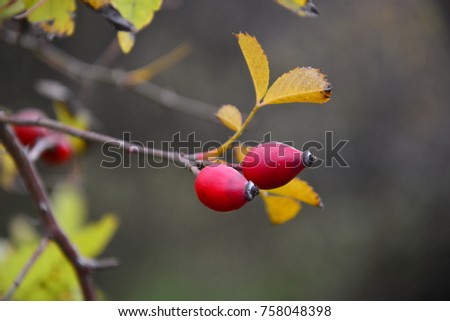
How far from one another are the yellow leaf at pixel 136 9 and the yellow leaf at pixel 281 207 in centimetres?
25

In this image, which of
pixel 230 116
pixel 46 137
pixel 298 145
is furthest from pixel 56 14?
pixel 298 145

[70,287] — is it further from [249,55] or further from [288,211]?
[249,55]

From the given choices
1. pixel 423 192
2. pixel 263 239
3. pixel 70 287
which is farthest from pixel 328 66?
pixel 70 287

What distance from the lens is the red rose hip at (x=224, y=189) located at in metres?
0.51

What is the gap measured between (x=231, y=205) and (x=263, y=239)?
108 inches

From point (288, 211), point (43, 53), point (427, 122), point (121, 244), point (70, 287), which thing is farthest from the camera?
point (121, 244)

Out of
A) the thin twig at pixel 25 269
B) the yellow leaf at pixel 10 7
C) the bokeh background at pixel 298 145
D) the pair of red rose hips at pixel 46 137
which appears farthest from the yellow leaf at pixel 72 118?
the bokeh background at pixel 298 145

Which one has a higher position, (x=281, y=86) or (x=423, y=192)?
(x=281, y=86)

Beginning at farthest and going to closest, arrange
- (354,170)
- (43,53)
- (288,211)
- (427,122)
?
1. (354,170)
2. (427,122)
3. (43,53)
4. (288,211)

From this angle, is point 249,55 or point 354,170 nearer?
point 249,55

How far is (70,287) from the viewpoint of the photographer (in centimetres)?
95

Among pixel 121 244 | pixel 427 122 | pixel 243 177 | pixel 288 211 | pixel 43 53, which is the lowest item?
pixel 121 244

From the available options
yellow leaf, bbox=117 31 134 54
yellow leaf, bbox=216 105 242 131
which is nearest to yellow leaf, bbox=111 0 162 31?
yellow leaf, bbox=117 31 134 54

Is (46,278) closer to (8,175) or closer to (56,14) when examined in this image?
(8,175)
